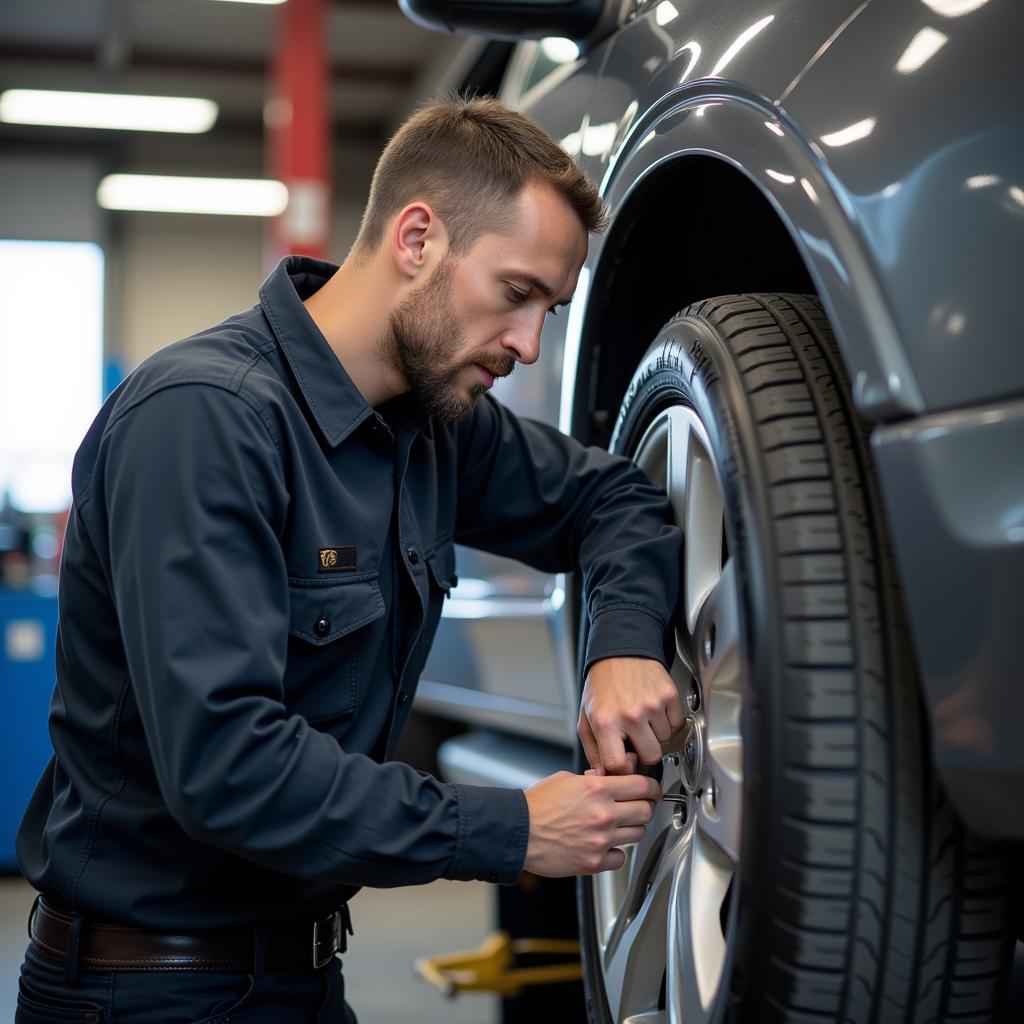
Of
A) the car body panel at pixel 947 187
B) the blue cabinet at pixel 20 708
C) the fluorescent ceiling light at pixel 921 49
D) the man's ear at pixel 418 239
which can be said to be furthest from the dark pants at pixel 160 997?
the blue cabinet at pixel 20 708

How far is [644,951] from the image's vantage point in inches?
52.7

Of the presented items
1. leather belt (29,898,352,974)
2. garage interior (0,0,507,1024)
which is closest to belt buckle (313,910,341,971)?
leather belt (29,898,352,974)

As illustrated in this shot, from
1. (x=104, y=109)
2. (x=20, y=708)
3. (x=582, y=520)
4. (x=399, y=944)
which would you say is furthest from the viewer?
(x=104, y=109)

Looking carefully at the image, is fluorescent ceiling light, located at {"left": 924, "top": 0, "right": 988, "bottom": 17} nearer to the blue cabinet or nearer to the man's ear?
the man's ear

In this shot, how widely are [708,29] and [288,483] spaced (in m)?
0.59

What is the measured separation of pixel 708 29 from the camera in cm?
127

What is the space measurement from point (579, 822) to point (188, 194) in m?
12.3

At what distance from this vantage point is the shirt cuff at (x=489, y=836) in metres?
1.15

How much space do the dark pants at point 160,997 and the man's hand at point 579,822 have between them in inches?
14.1

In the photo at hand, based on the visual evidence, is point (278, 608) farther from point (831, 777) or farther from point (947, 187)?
point (947, 187)

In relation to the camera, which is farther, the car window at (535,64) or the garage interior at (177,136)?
the garage interior at (177,136)

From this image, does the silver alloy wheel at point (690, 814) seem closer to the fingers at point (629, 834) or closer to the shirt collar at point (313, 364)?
the fingers at point (629, 834)

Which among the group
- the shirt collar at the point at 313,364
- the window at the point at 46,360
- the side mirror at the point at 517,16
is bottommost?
the shirt collar at the point at 313,364

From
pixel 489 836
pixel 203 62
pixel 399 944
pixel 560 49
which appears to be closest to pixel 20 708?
pixel 399 944
